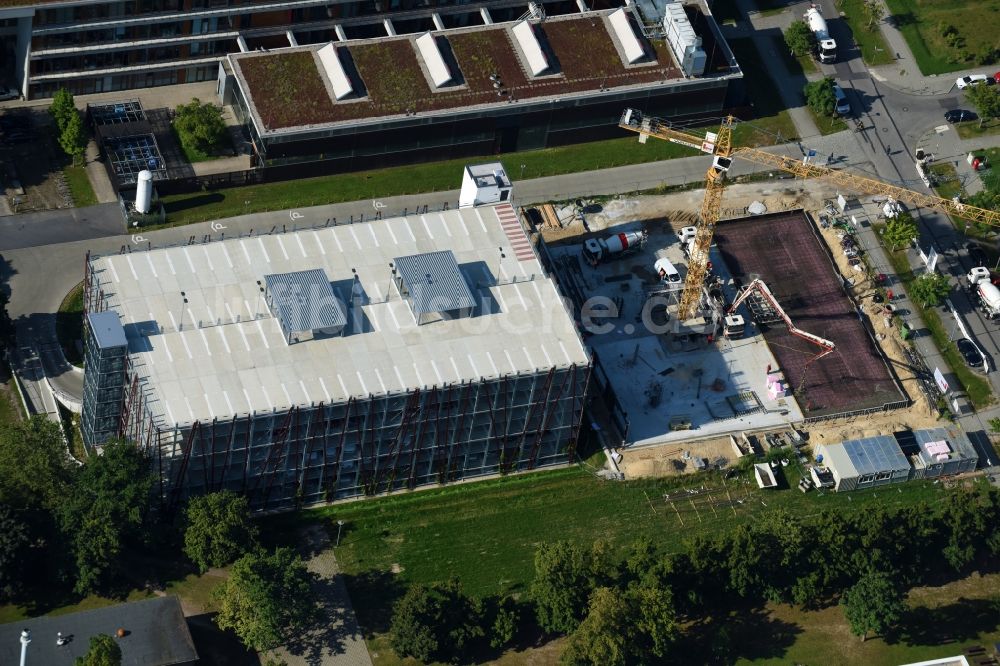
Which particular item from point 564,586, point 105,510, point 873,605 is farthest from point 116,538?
point 873,605

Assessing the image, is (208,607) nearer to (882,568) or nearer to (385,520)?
(385,520)

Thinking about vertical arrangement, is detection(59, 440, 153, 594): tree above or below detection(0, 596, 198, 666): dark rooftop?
above

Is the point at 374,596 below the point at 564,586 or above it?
above

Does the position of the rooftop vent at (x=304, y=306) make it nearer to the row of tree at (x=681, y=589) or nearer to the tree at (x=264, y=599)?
the tree at (x=264, y=599)

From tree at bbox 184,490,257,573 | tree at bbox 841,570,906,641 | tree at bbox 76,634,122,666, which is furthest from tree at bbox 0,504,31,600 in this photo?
tree at bbox 841,570,906,641

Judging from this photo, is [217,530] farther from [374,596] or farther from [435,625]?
[435,625]

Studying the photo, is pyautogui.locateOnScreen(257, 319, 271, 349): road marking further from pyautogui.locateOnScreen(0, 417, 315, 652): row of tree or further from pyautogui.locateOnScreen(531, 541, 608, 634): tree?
pyautogui.locateOnScreen(531, 541, 608, 634): tree

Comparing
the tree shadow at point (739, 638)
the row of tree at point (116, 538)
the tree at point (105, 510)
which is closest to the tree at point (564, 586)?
the tree shadow at point (739, 638)
